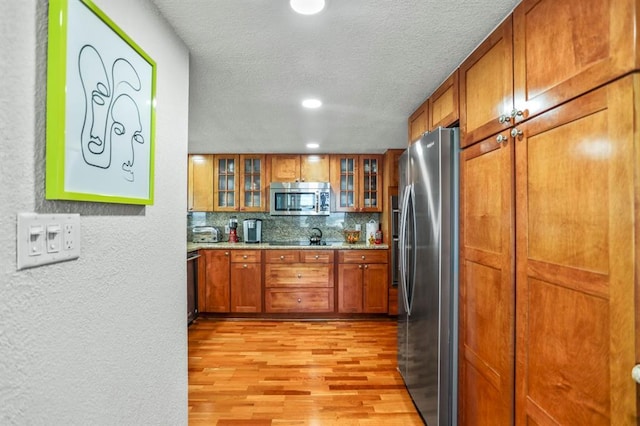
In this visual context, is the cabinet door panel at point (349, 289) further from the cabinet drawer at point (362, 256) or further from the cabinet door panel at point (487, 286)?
the cabinet door panel at point (487, 286)

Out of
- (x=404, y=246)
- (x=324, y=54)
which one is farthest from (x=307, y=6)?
(x=404, y=246)

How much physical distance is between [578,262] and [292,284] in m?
3.55

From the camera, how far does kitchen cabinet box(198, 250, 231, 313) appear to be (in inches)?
169

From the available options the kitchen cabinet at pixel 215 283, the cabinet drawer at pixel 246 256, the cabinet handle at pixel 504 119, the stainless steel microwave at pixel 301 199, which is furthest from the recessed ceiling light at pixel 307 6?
the kitchen cabinet at pixel 215 283

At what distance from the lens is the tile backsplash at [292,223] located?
4.98 meters

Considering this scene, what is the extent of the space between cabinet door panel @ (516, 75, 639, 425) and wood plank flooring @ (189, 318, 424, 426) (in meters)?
1.30

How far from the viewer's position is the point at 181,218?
1.64m

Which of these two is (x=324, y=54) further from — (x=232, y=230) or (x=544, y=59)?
(x=232, y=230)

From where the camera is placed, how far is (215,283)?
14.1 ft

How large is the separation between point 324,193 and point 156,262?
Result: 10.8 feet

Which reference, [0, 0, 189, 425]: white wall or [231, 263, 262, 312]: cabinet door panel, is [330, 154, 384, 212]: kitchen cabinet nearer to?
[231, 263, 262, 312]: cabinet door panel

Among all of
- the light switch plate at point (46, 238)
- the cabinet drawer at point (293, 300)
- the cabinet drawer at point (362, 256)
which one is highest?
the light switch plate at point (46, 238)

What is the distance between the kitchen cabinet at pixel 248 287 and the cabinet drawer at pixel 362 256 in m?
1.07

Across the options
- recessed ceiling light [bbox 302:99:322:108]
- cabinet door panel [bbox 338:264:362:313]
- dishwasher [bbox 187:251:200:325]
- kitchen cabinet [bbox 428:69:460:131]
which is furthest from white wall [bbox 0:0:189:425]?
cabinet door panel [bbox 338:264:362:313]
